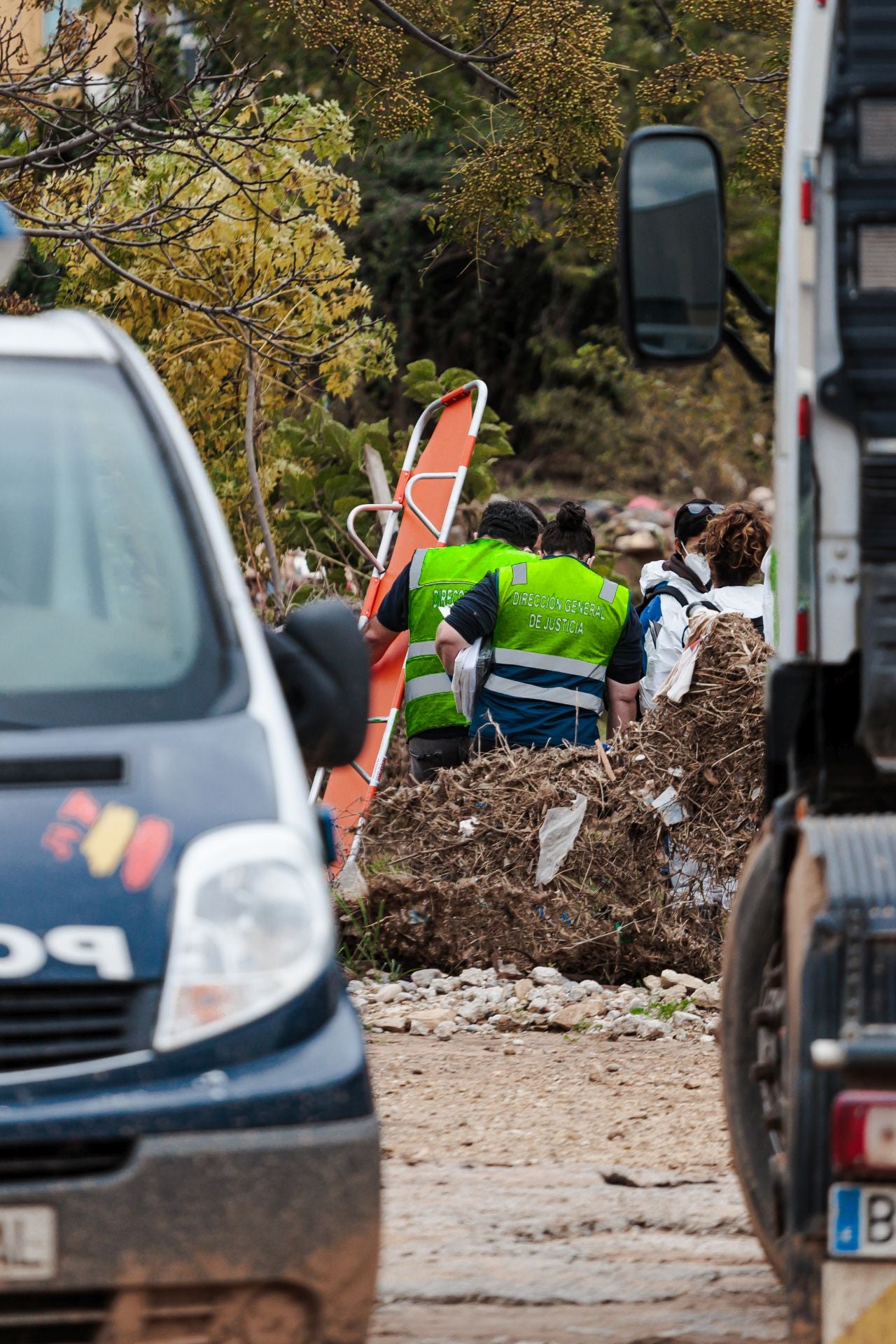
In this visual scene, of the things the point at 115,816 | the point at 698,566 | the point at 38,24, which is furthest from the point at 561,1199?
the point at 38,24

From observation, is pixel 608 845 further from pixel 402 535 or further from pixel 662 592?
pixel 402 535

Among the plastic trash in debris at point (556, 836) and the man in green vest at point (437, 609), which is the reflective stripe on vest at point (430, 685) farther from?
the plastic trash in debris at point (556, 836)

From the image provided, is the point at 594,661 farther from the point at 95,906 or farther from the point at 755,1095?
the point at 95,906

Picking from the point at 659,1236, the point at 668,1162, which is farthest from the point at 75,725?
the point at 668,1162

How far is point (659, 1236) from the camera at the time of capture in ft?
17.8

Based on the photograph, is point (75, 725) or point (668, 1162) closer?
point (75, 725)

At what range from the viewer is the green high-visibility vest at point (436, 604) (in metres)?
9.54

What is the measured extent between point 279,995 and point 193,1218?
14.2 inches

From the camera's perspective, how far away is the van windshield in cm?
358

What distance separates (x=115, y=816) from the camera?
10.6 ft

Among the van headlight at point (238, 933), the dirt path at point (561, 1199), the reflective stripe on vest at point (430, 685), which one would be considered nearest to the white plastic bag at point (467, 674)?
the reflective stripe on vest at point (430, 685)

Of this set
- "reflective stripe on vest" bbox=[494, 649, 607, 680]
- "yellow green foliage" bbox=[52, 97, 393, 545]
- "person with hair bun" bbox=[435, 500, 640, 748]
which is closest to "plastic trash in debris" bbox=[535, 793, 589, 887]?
"person with hair bun" bbox=[435, 500, 640, 748]

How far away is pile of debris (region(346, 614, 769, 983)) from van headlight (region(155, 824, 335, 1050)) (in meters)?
5.77

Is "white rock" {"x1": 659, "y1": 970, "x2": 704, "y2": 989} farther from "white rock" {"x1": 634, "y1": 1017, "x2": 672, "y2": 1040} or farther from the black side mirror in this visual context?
the black side mirror
